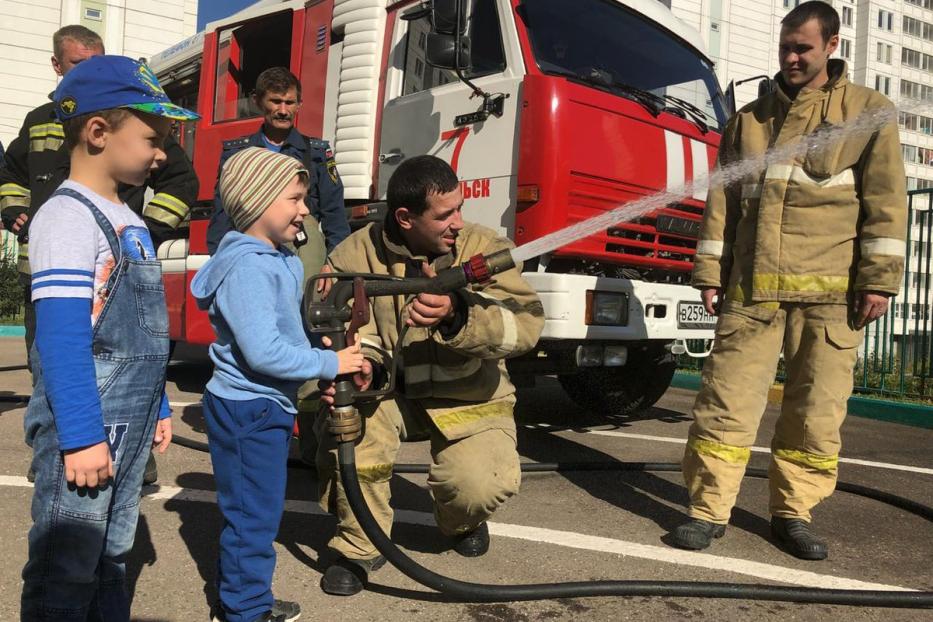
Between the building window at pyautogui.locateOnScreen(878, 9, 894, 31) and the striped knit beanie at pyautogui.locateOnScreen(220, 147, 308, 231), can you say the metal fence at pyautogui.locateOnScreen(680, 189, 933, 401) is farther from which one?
the building window at pyautogui.locateOnScreen(878, 9, 894, 31)

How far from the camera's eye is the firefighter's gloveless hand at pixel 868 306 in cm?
280

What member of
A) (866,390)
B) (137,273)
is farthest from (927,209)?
(137,273)

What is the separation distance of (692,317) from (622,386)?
129cm

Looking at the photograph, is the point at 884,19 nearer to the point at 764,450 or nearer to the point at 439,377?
the point at 764,450

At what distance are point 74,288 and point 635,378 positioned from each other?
448 cm

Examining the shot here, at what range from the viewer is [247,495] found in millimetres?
2031

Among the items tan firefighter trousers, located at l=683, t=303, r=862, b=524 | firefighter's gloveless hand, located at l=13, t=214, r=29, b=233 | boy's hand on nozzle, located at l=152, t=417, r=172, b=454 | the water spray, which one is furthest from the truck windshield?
boy's hand on nozzle, located at l=152, t=417, r=172, b=454

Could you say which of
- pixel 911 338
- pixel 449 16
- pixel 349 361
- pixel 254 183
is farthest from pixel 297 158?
pixel 911 338

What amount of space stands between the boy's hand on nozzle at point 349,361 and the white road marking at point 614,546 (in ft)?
4.09

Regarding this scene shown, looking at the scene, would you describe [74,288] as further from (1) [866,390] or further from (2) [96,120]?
(1) [866,390]

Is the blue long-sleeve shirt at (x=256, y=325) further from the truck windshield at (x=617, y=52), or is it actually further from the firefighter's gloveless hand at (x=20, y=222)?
the truck windshield at (x=617, y=52)

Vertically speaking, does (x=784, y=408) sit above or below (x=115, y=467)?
above

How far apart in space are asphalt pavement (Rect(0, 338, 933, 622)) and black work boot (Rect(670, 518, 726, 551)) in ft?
0.17

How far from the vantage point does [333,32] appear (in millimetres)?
5133
